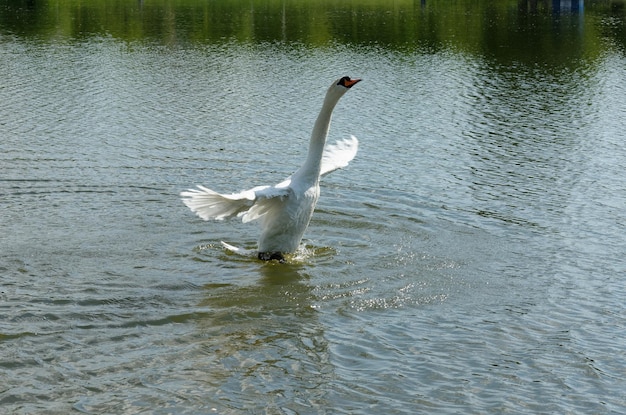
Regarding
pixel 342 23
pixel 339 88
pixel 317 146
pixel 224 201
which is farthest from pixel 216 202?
pixel 342 23

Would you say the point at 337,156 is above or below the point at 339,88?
below

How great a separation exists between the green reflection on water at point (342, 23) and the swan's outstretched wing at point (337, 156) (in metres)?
26.5

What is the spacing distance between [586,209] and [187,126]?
35.1ft

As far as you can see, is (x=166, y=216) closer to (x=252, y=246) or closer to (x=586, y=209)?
(x=252, y=246)

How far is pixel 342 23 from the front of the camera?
5556 centimetres

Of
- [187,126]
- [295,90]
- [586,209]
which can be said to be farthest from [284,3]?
[586,209]

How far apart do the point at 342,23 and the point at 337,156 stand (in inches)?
1577

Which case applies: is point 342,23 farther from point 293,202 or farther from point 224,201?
point 224,201

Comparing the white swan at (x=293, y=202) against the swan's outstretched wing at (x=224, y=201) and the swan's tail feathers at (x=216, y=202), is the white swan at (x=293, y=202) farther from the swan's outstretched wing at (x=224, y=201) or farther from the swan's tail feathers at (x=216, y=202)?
the swan's tail feathers at (x=216, y=202)

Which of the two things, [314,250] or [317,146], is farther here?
[314,250]

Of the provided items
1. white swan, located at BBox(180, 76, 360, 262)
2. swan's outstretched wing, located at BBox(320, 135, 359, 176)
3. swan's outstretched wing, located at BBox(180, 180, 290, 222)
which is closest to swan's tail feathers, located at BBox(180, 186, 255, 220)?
swan's outstretched wing, located at BBox(180, 180, 290, 222)

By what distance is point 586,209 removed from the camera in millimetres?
18312

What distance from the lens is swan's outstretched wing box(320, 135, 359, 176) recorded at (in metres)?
16.2

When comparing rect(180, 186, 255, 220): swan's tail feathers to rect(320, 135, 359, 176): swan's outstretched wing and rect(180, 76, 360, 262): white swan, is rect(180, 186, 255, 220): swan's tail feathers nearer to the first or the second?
rect(180, 76, 360, 262): white swan
